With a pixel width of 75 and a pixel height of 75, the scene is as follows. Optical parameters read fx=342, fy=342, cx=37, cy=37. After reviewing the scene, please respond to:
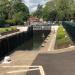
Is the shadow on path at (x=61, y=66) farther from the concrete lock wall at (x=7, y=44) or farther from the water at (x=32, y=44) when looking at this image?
the water at (x=32, y=44)

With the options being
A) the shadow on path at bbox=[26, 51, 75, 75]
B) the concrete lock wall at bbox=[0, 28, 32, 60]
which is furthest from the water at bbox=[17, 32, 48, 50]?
the shadow on path at bbox=[26, 51, 75, 75]

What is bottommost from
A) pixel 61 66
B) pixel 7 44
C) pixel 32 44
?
pixel 32 44

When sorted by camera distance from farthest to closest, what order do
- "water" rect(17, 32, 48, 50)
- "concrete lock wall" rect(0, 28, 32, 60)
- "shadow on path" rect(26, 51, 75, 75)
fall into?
"water" rect(17, 32, 48, 50) → "concrete lock wall" rect(0, 28, 32, 60) → "shadow on path" rect(26, 51, 75, 75)

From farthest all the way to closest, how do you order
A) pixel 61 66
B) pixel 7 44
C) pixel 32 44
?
pixel 32 44 < pixel 7 44 < pixel 61 66

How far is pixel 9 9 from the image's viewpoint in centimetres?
14638

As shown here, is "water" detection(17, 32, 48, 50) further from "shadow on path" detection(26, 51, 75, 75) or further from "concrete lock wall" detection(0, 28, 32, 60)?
"shadow on path" detection(26, 51, 75, 75)

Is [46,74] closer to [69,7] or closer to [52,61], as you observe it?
[52,61]

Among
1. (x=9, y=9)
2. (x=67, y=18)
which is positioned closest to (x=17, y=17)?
(x=9, y=9)

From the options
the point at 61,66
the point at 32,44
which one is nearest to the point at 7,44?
the point at 32,44

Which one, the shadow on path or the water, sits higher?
the shadow on path

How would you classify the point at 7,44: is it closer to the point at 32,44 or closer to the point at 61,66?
the point at 32,44

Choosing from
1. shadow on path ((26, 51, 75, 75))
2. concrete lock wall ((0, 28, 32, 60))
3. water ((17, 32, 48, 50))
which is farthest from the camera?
water ((17, 32, 48, 50))

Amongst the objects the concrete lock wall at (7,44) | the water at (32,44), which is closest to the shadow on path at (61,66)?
the concrete lock wall at (7,44)

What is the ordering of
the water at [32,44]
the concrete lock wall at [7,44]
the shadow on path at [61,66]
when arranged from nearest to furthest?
1. the shadow on path at [61,66]
2. the concrete lock wall at [7,44]
3. the water at [32,44]
